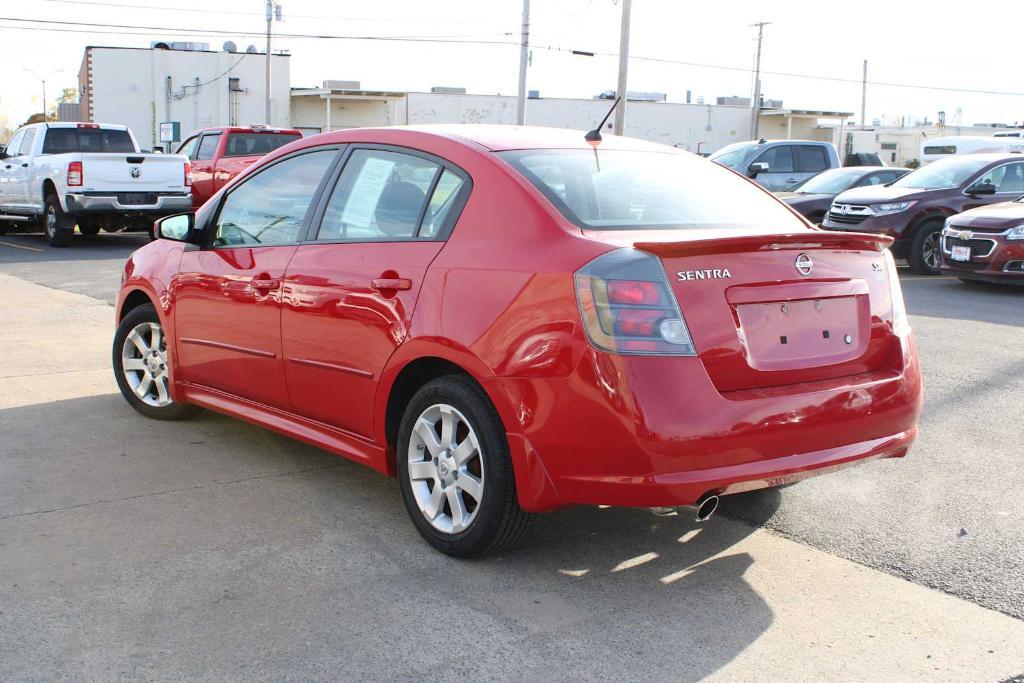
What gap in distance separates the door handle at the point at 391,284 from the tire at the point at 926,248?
1264cm

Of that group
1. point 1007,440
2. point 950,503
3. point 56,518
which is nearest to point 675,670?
point 950,503

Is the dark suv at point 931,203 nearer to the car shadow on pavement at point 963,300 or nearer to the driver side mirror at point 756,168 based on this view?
the car shadow on pavement at point 963,300

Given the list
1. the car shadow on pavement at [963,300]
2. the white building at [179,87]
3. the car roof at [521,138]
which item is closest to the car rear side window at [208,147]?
the car shadow on pavement at [963,300]

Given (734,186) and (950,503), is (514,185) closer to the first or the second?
(734,186)

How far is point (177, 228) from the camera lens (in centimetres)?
573

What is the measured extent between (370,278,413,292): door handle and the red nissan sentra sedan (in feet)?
0.06

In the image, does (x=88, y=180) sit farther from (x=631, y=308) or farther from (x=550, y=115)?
(x=550, y=115)

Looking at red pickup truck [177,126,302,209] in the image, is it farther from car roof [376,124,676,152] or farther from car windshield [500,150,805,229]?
car windshield [500,150,805,229]

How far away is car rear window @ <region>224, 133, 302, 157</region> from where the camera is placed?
20219 millimetres

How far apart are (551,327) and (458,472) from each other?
75 cm

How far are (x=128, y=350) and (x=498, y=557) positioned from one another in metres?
3.12

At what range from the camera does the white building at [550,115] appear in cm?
5812

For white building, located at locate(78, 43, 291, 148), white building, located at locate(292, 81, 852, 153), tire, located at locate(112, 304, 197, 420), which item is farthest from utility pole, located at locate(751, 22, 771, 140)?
tire, located at locate(112, 304, 197, 420)

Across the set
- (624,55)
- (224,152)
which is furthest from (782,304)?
(624,55)
